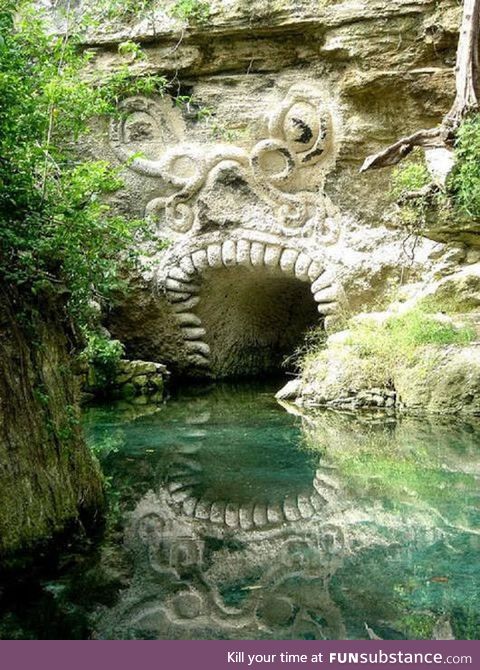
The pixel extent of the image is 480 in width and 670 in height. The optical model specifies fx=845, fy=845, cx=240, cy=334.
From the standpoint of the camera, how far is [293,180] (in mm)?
11094

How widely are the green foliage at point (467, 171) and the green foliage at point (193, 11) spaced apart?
4138 millimetres

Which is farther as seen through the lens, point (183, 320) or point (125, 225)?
point (183, 320)

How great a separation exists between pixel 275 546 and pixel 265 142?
308 inches

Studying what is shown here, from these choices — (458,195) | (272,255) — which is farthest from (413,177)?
(272,255)

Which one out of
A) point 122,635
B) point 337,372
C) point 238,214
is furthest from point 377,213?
point 122,635

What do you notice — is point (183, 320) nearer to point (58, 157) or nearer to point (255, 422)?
point (255, 422)

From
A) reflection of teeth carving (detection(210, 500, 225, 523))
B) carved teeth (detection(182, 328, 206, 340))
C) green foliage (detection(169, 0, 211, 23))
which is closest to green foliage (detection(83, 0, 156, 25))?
green foliage (detection(169, 0, 211, 23))

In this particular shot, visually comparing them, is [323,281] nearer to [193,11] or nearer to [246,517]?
[193,11]

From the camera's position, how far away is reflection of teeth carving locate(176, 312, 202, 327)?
449 inches

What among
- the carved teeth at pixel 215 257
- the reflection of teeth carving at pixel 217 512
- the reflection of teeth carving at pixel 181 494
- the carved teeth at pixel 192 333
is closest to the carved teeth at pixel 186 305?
the carved teeth at pixel 192 333

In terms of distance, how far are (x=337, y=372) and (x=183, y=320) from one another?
10.3ft

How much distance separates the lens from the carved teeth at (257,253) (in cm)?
1089

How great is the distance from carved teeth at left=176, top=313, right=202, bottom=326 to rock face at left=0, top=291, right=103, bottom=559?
717 centimetres

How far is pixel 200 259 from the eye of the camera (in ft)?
36.2
